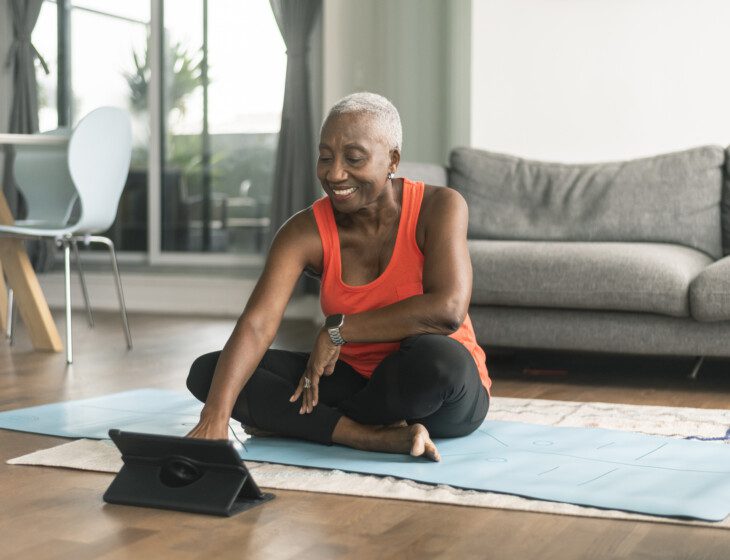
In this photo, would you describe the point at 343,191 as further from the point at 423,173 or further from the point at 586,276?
the point at 423,173

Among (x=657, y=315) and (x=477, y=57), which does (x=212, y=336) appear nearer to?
(x=477, y=57)

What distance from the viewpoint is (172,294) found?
6.17 m

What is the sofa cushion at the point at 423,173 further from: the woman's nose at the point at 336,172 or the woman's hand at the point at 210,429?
the woman's hand at the point at 210,429

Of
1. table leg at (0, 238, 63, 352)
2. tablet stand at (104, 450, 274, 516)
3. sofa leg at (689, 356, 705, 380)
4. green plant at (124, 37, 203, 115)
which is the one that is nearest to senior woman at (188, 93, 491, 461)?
tablet stand at (104, 450, 274, 516)

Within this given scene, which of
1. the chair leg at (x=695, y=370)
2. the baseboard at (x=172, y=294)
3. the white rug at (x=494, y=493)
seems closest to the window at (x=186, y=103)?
the baseboard at (x=172, y=294)

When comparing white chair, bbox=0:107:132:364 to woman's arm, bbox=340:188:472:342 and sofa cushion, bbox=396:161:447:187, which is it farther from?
woman's arm, bbox=340:188:472:342

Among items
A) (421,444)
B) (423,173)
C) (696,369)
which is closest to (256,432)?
(421,444)

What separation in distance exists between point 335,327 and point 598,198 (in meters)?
2.18

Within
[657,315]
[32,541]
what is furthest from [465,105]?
[32,541]

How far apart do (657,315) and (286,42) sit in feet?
9.91

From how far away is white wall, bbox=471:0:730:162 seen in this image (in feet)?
14.9

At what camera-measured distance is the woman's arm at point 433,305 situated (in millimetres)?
2184

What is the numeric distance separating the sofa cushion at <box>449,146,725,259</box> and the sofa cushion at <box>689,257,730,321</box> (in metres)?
0.67

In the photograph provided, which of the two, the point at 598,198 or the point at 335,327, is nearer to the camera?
the point at 335,327
